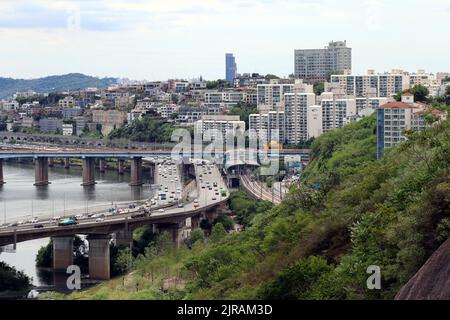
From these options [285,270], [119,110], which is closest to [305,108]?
[119,110]

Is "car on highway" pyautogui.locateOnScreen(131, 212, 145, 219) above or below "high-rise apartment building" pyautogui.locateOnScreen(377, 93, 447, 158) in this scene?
below

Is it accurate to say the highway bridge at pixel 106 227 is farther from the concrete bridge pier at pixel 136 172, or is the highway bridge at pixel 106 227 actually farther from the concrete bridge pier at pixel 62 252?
the concrete bridge pier at pixel 136 172

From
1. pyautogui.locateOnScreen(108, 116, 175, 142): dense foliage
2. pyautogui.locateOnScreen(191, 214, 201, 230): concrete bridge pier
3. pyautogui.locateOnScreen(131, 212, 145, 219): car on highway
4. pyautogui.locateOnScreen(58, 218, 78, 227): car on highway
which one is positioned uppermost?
pyautogui.locateOnScreen(108, 116, 175, 142): dense foliage

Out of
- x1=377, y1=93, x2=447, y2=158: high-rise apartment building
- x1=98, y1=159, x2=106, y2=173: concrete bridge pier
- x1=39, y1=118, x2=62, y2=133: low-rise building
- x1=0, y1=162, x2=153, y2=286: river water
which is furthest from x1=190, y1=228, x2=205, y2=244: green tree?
x1=39, y1=118, x2=62, y2=133: low-rise building

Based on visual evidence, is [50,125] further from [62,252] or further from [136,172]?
[62,252]

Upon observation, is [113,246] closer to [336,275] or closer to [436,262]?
[336,275]

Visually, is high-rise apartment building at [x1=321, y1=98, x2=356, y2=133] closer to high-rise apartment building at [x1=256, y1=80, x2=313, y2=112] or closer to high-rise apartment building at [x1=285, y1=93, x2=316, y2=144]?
high-rise apartment building at [x1=285, y1=93, x2=316, y2=144]

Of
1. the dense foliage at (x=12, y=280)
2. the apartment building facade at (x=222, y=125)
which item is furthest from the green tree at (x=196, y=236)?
the apartment building facade at (x=222, y=125)

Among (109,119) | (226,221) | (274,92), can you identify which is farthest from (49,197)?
(109,119)
